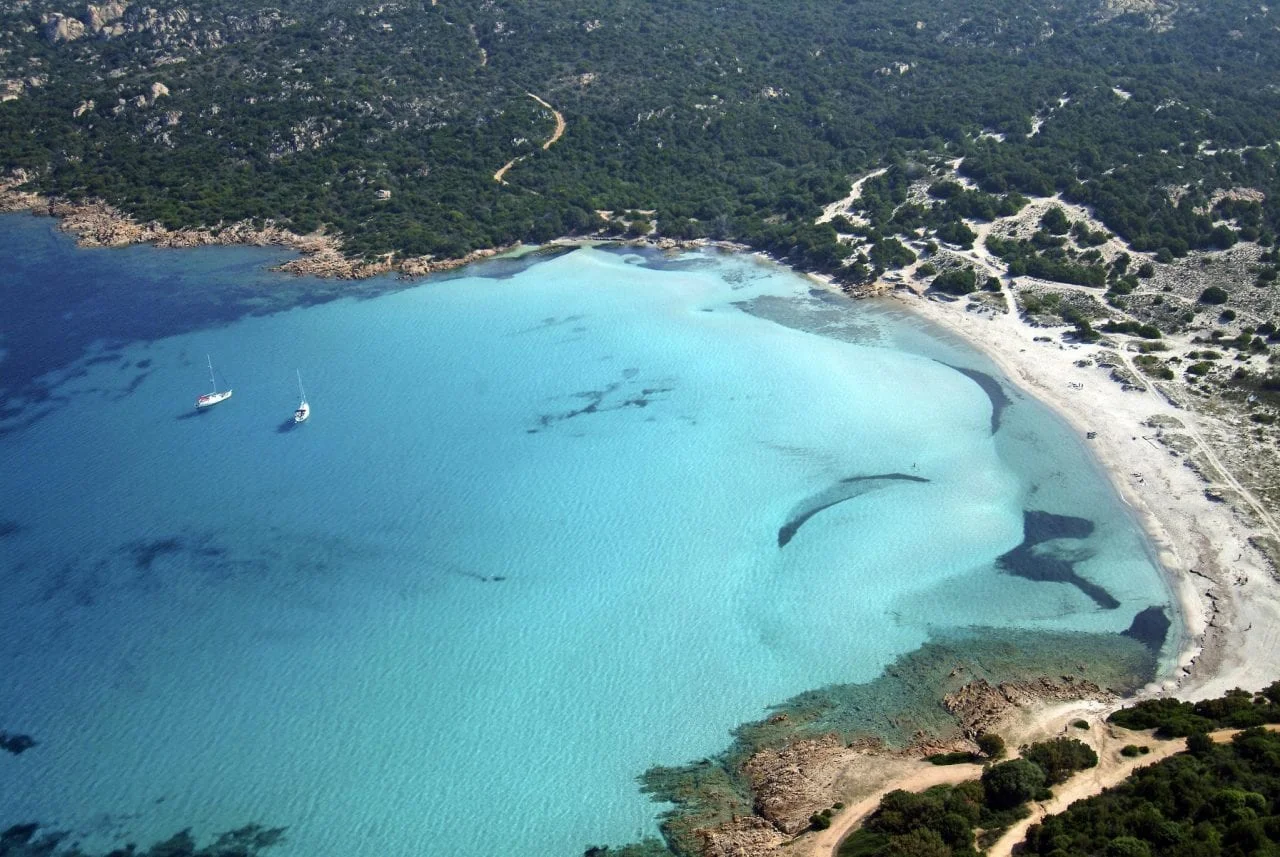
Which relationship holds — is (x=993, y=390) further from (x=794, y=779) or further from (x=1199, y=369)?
(x=794, y=779)

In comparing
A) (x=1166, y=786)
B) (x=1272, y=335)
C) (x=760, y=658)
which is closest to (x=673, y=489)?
(x=760, y=658)

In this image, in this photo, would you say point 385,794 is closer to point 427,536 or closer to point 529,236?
point 427,536

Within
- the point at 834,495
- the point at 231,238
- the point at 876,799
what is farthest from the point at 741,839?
the point at 231,238

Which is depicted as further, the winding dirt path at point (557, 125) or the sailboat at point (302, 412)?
the winding dirt path at point (557, 125)

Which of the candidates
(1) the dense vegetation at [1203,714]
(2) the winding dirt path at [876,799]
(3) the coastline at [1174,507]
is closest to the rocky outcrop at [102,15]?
(3) the coastline at [1174,507]

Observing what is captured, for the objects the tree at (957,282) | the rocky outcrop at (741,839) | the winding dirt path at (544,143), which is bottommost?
the rocky outcrop at (741,839)

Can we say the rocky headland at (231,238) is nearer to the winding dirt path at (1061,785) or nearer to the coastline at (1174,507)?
the coastline at (1174,507)

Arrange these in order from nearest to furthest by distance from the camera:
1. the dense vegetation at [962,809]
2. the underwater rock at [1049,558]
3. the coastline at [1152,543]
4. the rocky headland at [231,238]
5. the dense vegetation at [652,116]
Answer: the dense vegetation at [962,809] < the coastline at [1152,543] < the underwater rock at [1049,558] < the rocky headland at [231,238] < the dense vegetation at [652,116]
